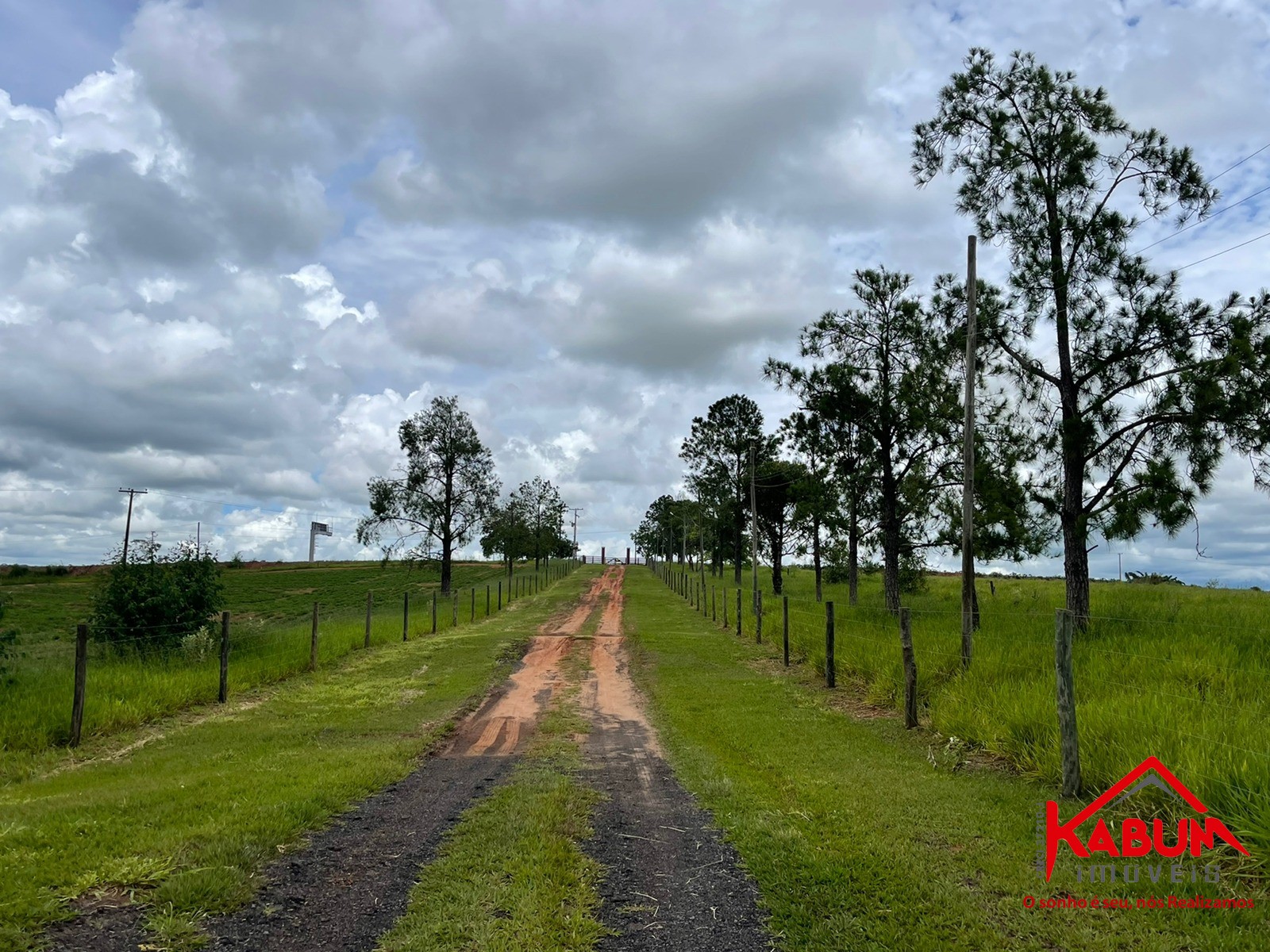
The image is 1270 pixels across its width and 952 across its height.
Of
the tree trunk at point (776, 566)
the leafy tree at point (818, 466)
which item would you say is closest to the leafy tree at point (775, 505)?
the tree trunk at point (776, 566)

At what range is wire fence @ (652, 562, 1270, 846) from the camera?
21.7 ft

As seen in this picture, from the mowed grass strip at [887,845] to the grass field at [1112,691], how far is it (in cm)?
66

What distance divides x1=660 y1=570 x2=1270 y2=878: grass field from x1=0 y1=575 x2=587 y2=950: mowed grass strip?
6935 millimetres

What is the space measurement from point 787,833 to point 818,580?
33.9 meters

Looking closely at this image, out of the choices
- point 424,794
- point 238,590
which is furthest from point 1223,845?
point 238,590

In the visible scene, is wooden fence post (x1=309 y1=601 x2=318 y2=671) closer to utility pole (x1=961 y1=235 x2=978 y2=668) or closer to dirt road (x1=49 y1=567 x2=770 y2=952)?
dirt road (x1=49 y1=567 x2=770 y2=952)

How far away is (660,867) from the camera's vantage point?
5836mm

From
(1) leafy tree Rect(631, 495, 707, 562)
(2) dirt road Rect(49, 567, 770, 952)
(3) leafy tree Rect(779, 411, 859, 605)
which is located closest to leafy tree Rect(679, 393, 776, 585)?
(1) leafy tree Rect(631, 495, 707, 562)

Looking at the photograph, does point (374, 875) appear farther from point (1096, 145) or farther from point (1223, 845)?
point (1096, 145)

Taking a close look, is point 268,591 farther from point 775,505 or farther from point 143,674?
point 143,674

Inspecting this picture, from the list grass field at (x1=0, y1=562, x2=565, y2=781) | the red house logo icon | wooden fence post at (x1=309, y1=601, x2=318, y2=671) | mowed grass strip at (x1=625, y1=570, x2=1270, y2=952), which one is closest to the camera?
mowed grass strip at (x1=625, y1=570, x2=1270, y2=952)

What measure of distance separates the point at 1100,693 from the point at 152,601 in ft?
55.2

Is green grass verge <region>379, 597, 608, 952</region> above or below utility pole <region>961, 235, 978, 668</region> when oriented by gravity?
below

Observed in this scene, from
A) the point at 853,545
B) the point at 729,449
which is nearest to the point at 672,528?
the point at 729,449
